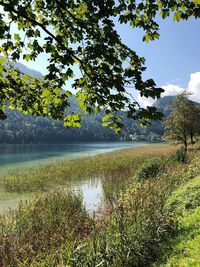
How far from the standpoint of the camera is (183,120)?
44.0 metres

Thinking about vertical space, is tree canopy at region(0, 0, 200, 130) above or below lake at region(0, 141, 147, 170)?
above

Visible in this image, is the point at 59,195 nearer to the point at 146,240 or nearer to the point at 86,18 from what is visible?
the point at 146,240

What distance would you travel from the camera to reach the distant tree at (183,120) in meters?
44.3

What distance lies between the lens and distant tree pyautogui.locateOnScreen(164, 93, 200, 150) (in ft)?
145

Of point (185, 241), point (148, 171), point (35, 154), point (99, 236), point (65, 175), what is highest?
point (148, 171)

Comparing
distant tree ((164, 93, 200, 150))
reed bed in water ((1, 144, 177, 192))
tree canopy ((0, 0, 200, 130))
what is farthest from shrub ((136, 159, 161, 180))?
distant tree ((164, 93, 200, 150))

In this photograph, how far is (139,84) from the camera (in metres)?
4.65

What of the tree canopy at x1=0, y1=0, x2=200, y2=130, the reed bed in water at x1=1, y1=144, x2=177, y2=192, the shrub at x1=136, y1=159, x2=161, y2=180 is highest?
the tree canopy at x1=0, y1=0, x2=200, y2=130

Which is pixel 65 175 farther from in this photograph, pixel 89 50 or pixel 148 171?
pixel 89 50

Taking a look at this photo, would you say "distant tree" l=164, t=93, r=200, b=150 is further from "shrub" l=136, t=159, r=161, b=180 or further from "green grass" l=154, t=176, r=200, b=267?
"green grass" l=154, t=176, r=200, b=267

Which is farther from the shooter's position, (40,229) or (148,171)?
(148,171)

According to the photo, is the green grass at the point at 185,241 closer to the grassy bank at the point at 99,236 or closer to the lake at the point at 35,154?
the grassy bank at the point at 99,236

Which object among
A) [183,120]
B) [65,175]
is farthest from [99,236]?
[183,120]

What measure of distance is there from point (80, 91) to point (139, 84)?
150 cm
